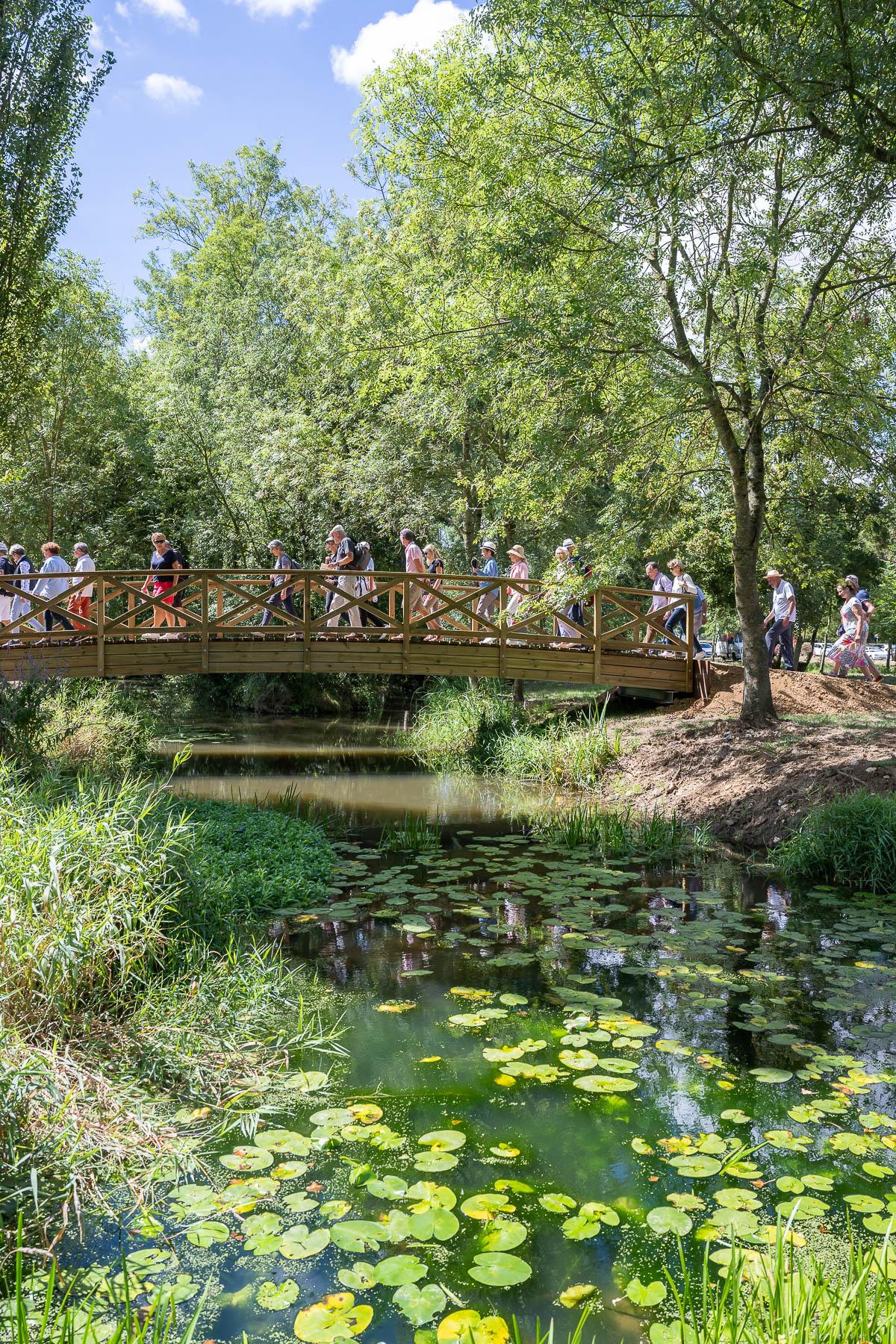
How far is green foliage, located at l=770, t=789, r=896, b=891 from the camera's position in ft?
26.0

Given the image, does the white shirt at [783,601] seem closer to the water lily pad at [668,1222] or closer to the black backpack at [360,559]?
the black backpack at [360,559]

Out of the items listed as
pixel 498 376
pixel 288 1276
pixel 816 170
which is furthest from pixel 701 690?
pixel 288 1276

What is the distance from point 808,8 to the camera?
20.6 ft

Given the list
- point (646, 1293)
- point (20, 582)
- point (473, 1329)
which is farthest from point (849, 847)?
point (20, 582)

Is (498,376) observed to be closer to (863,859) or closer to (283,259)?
(863,859)

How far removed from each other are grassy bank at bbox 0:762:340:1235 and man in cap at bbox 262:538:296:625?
7.92 m

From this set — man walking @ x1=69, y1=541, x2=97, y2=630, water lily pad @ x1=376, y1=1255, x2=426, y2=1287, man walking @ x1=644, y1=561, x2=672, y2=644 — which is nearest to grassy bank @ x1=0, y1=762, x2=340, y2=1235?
water lily pad @ x1=376, y1=1255, x2=426, y2=1287

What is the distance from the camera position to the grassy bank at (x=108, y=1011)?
3424mm

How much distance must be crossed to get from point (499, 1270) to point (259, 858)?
524 centimetres

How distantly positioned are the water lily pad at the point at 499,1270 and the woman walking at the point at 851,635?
12239mm

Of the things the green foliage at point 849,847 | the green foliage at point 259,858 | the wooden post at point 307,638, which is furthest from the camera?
the wooden post at point 307,638

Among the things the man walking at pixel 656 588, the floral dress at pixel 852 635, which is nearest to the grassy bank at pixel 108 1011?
the man walking at pixel 656 588

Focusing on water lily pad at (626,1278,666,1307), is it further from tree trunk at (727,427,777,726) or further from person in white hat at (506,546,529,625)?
person in white hat at (506,546,529,625)

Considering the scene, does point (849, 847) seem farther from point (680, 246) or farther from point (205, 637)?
point (205, 637)
